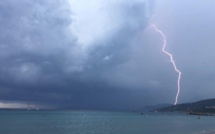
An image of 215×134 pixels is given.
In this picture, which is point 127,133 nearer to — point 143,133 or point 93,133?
point 143,133

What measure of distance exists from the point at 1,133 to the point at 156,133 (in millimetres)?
34106

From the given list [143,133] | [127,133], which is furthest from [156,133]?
[127,133]

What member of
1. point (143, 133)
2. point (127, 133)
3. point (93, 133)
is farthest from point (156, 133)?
point (93, 133)

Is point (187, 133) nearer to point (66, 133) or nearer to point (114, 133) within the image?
point (114, 133)

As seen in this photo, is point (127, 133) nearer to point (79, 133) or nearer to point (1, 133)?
point (79, 133)

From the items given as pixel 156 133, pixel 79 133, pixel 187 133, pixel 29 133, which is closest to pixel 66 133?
pixel 79 133

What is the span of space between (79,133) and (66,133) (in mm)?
2963

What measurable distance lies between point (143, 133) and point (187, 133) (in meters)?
9.40

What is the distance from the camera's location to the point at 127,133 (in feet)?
188

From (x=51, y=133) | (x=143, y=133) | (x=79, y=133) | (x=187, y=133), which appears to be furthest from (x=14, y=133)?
(x=187, y=133)

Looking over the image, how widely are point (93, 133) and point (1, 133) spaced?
68.3 ft

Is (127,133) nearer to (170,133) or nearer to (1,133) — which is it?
(170,133)

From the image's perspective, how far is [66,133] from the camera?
56156 millimetres

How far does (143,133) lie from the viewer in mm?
56719
